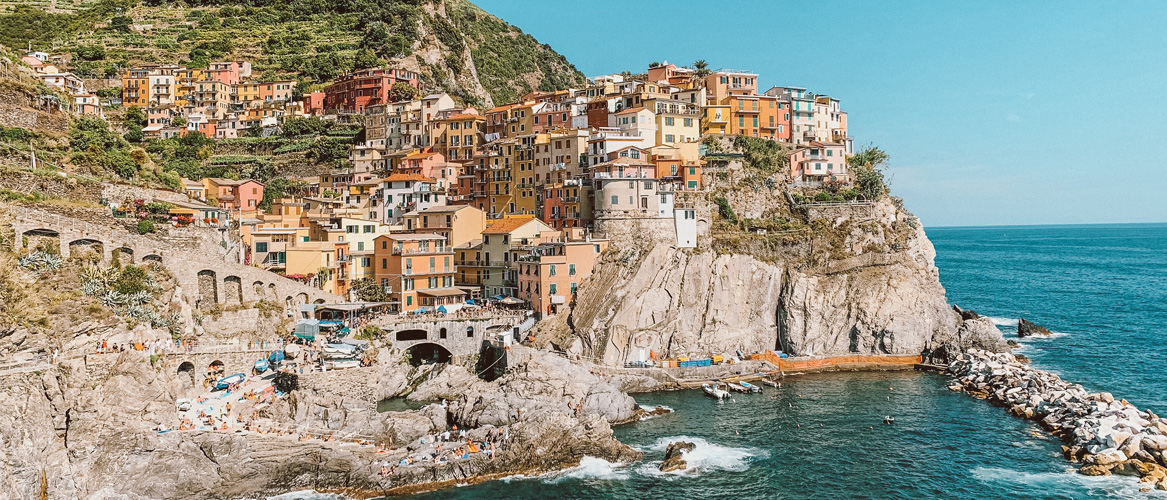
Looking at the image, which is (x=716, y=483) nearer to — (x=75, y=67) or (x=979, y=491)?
(x=979, y=491)

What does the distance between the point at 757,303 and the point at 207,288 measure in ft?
123

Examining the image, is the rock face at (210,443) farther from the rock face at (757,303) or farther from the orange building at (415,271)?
the orange building at (415,271)

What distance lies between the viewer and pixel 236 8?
133625 mm

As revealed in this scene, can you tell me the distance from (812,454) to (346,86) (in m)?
77.2

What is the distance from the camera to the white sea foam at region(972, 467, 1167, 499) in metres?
36.0

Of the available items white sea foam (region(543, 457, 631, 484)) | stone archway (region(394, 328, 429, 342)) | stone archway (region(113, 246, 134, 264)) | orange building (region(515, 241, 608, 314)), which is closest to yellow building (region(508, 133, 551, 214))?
orange building (region(515, 241, 608, 314))

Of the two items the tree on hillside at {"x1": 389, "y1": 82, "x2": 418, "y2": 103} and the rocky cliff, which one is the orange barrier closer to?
the rocky cliff

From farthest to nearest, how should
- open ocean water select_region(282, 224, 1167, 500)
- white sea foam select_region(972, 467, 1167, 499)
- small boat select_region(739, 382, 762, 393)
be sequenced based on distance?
1. small boat select_region(739, 382, 762, 393)
2. open ocean water select_region(282, 224, 1167, 500)
3. white sea foam select_region(972, 467, 1167, 499)

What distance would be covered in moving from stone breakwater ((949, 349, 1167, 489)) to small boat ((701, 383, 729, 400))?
15.0 meters

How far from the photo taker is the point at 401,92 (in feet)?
315

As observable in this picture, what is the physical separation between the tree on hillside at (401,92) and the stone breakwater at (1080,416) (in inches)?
2568

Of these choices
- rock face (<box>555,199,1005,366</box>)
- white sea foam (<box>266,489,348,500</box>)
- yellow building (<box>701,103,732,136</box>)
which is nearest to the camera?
white sea foam (<box>266,489,348,500</box>)

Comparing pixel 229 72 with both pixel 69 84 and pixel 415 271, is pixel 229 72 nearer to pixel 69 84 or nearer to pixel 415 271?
pixel 69 84

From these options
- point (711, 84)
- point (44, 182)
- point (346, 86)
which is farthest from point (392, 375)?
point (346, 86)
